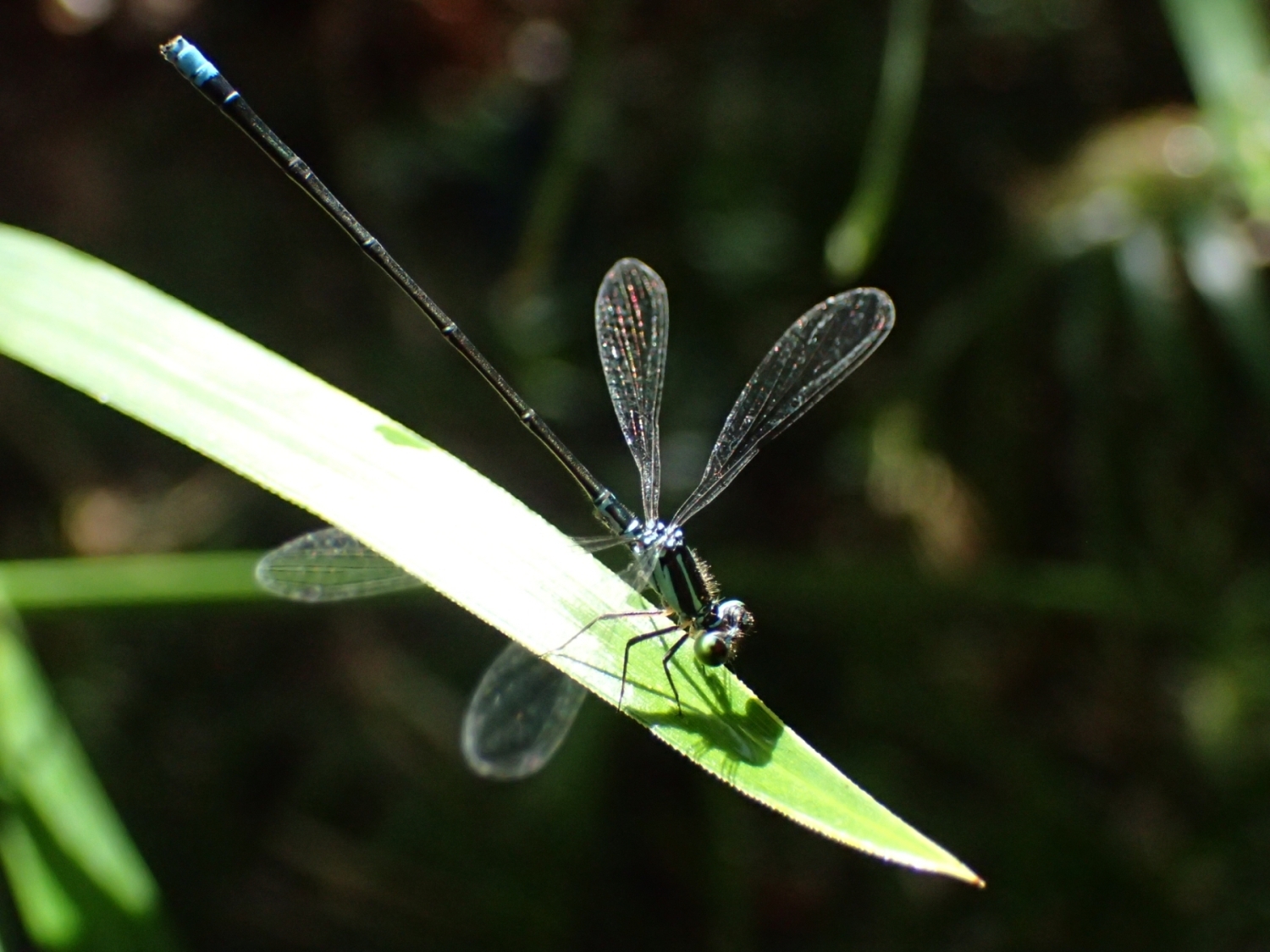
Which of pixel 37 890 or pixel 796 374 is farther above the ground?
pixel 37 890

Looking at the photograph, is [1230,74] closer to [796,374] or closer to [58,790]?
[796,374]

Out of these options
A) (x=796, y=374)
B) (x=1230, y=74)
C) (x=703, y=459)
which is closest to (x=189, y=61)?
(x=796, y=374)

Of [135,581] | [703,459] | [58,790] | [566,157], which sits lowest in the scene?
[703,459]

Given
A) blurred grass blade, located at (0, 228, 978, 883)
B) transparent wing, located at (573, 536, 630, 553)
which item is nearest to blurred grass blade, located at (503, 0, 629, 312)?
transparent wing, located at (573, 536, 630, 553)

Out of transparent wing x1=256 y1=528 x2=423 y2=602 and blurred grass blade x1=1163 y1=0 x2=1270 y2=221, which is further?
blurred grass blade x1=1163 y1=0 x2=1270 y2=221

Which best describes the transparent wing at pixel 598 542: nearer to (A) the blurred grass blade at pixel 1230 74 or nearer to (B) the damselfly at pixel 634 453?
(B) the damselfly at pixel 634 453

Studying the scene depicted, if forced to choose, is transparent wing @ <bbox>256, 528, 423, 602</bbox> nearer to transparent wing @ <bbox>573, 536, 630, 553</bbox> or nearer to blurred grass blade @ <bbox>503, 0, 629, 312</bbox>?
transparent wing @ <bbox>573, 536, 630, 553</bbox>

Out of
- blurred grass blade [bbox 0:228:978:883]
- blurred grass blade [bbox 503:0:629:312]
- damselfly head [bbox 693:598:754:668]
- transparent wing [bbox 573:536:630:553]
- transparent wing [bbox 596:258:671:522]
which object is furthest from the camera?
blurred grass blade [bbox 503:0:629:312]

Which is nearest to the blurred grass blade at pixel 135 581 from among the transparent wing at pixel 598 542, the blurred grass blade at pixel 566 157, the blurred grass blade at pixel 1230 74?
the transparent wing at pixel 598 542
